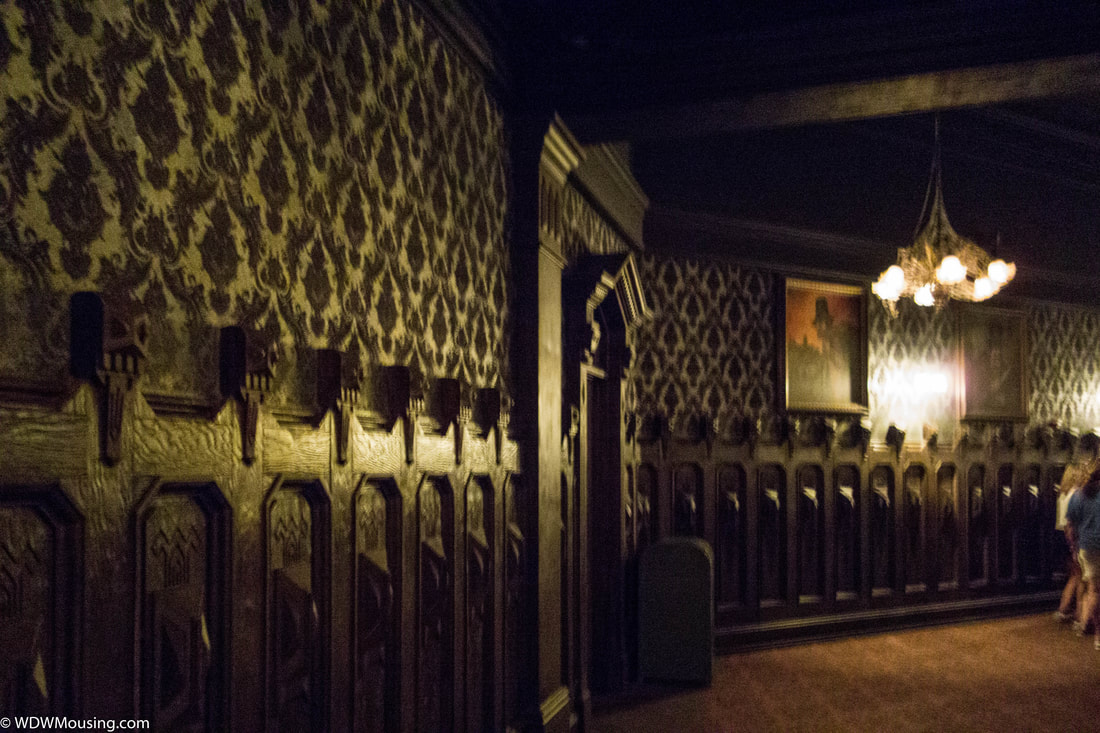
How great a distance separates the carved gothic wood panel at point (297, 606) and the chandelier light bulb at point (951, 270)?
504 centimetres

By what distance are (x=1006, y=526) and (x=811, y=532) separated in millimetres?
2652

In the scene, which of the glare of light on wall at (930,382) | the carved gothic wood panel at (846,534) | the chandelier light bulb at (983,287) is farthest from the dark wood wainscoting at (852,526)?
the chandelier light bulb at (983,287)

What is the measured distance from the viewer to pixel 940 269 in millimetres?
6402

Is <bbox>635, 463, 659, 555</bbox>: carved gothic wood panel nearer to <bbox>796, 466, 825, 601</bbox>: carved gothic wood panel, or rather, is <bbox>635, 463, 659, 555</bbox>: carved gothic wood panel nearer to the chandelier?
<bbox>796, 466, 825, 601</bbox>: carved gothic wood panel

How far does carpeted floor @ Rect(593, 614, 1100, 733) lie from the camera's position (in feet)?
18.7

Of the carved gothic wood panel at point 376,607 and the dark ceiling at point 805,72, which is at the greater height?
the dark ceiling at point 805,72

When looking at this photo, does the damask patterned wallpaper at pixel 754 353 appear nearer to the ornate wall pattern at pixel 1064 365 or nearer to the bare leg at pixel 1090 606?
the ornate wall pattern at pixel 1064 365

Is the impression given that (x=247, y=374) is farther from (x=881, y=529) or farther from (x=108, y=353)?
(x=881, y=529)

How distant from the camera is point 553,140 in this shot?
15.5ft

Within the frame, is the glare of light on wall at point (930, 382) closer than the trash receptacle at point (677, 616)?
No

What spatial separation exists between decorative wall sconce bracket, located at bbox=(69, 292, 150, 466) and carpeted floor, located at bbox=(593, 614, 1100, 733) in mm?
4448

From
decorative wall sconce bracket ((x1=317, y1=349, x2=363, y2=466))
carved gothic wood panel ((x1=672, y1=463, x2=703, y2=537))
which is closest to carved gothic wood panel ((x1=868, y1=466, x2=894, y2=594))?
carved gothic wood panel ((x1=672, y1=463, x2=703, y2=537))

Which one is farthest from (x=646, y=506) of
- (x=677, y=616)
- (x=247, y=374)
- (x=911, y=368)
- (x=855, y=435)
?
(x=247, y=374)

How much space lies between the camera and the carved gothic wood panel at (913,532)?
891 centimetres
